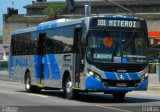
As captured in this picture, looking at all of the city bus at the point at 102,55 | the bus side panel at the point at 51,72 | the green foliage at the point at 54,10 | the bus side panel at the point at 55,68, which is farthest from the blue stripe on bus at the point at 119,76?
the green foliage at the point at 54,10

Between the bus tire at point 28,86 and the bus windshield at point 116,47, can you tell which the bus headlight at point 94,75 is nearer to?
the bus windshield at point 116,47

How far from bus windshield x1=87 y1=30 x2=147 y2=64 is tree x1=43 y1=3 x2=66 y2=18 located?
8963cm

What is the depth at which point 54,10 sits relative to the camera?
11206 centimetres

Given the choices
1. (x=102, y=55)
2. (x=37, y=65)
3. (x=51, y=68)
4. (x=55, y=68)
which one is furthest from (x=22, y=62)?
(x=102, y=55)

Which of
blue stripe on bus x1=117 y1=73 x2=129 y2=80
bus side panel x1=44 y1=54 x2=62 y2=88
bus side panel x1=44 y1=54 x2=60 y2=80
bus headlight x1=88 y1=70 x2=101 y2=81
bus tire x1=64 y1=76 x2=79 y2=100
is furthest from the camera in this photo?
bus side panel x1=44 y1=54 x2=60 y2=80

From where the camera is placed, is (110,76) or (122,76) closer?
(110,76)

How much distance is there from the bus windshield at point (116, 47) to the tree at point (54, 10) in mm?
89634

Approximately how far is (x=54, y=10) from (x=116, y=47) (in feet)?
301

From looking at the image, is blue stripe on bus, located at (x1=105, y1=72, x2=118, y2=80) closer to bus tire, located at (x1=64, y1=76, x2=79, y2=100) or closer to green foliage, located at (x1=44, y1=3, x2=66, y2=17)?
bus tire, located at (x1=64, y1=76, x2=79, y2=100)

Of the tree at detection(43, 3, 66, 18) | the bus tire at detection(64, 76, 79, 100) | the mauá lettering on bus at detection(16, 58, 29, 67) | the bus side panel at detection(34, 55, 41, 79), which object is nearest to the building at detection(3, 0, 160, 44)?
the tree at detection(43, 3, 66, 18)

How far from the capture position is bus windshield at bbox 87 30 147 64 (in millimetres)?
20891

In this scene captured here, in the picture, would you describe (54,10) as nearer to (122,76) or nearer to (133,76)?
(133,76)

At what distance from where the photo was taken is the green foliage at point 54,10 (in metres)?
112

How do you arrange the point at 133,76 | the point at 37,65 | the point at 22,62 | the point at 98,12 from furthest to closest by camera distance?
the point at 98,12 → the point at 22,62 → the point at 37,65 → the point at 133,76
